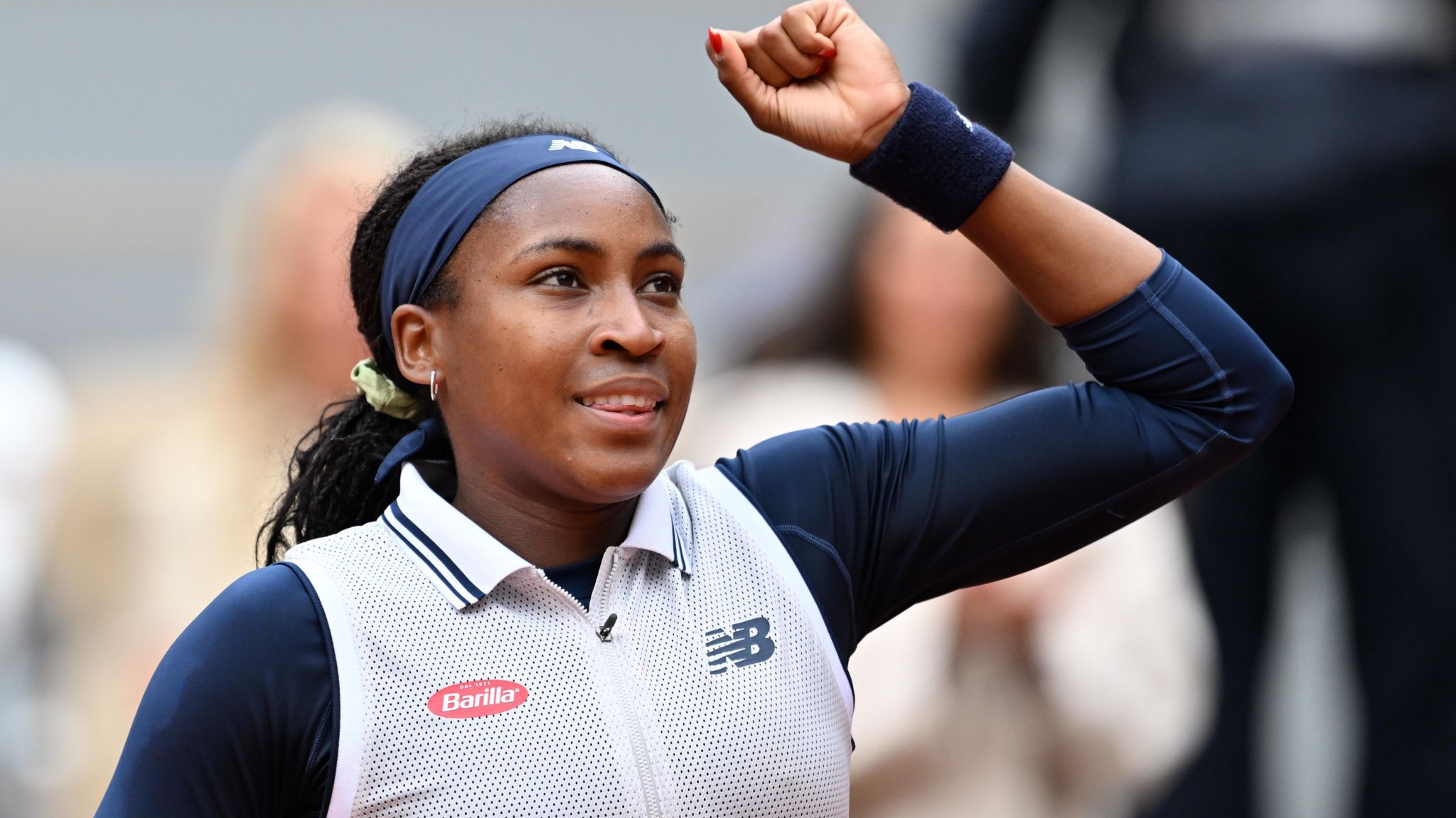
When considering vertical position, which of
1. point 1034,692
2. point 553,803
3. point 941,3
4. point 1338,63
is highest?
point 941,3

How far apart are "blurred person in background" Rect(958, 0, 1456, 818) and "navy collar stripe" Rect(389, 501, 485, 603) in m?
2.19

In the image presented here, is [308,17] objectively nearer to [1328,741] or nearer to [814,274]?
[814,274]

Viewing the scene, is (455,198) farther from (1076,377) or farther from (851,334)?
(1076,377)

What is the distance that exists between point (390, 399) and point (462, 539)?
0.37 metres

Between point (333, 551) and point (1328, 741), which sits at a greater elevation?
point (333, 551)

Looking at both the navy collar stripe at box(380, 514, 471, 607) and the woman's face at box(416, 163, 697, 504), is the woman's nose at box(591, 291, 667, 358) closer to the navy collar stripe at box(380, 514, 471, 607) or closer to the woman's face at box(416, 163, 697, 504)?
the woman's face at box(416, 163, 697, 504)

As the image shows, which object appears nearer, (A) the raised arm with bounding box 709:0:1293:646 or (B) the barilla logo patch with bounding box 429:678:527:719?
(B) the barilla logo patch with bounding box 429:678:527:719

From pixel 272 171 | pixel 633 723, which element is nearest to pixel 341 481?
pixel 633 723

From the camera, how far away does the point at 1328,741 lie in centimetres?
427

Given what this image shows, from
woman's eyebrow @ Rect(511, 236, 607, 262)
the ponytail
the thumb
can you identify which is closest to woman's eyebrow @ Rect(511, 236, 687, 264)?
woman's eyebrow @ Rect(511, 236, 607, 262)

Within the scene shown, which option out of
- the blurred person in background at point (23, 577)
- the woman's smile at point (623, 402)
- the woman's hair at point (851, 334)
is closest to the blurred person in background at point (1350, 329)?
the woman's hair at point (851, 334)

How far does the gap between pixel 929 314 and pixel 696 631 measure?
7.53 ft

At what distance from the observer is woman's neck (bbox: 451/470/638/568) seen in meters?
2.16

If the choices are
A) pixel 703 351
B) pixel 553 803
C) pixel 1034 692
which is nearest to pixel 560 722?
pixel 553 803
